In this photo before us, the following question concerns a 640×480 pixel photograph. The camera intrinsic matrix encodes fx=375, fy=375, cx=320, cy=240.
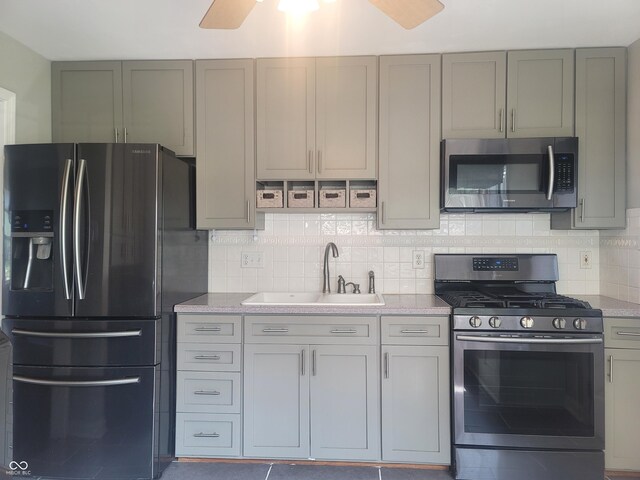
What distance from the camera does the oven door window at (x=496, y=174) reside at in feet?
7.34

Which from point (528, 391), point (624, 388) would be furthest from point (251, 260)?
point (624, 388)

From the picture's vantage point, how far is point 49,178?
198 centimetres

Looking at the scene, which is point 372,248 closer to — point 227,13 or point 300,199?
point 300,199

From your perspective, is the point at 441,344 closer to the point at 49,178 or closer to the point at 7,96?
the point at 49,178

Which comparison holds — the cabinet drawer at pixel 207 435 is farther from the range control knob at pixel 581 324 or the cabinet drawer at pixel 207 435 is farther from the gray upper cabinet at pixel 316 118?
the range control knob at pixel 581 324

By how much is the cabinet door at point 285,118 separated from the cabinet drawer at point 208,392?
4.02 ft

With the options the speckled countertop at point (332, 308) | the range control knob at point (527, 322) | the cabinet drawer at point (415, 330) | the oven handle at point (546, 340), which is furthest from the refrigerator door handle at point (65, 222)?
the range control knob at point (527, 322)

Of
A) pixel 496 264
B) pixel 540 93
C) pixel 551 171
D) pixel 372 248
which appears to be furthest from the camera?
pixel 372 248

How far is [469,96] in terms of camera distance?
7.58ft

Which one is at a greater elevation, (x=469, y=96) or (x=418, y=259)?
(x=469, y=96)

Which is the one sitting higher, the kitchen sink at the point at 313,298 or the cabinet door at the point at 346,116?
the cabinet door at the point at 346,116

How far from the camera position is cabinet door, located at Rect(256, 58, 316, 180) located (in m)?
2.37

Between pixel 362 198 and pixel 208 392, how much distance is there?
145cm

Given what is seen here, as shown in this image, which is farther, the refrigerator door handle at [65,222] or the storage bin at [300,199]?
the storage bin at [300,199]
